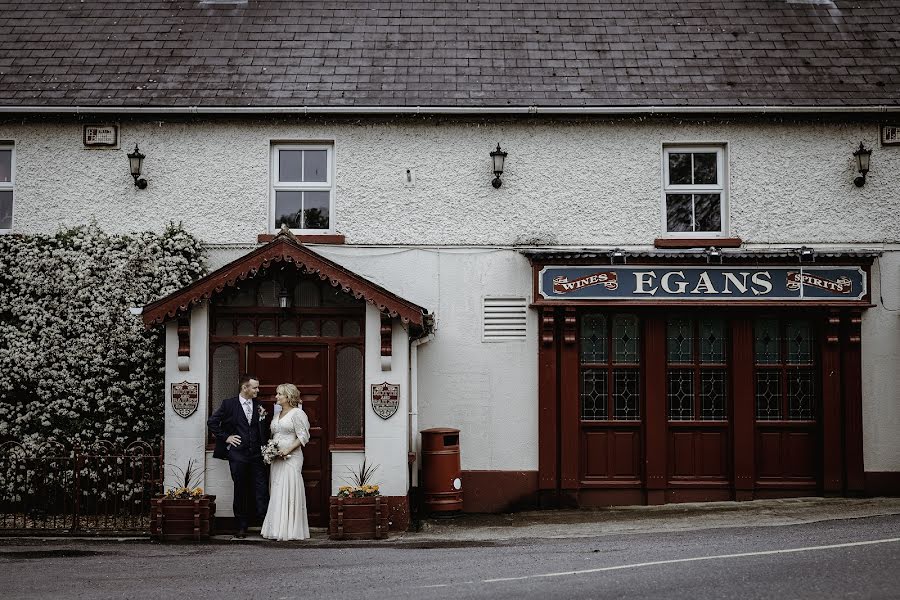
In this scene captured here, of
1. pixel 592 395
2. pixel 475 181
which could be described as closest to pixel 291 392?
pixel 475 181

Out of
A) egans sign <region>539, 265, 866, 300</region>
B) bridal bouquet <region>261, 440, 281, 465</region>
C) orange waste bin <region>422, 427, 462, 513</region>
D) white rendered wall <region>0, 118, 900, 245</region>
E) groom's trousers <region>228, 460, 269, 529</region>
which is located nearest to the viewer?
bridal bouquet <region>261, 440, 281, 465</region>

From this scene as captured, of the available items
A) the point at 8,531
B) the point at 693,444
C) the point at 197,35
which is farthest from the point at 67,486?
the point at 693,444

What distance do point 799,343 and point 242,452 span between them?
7.96m

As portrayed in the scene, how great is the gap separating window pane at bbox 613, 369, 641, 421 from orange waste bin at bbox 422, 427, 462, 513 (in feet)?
8.22

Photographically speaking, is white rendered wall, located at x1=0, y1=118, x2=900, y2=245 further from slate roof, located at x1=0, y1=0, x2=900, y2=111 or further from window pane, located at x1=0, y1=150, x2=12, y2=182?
slate roof, located at x1=0, y1=0, x2=900, y2=111

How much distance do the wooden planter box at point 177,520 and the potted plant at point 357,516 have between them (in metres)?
1.55

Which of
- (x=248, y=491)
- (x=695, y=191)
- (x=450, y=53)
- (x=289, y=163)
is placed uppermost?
(x=450, y=53)

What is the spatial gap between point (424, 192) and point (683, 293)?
3920 millimetres

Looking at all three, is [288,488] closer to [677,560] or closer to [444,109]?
[677,560]

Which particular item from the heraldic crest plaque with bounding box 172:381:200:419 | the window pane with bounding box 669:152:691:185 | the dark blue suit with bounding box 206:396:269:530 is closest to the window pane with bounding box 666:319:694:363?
the window pane with bounding box 669:152:691:185

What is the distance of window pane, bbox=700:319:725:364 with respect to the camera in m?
13.7

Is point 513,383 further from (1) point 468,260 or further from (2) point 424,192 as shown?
(2) point 424,192

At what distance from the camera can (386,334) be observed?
11875 millimetres

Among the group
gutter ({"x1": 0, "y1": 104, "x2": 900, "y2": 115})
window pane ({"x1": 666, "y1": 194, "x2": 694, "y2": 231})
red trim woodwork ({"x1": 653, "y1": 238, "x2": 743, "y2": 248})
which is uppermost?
gutter ({"x1": 0, "y1": 104, "x2": 900, "y2": 115})
